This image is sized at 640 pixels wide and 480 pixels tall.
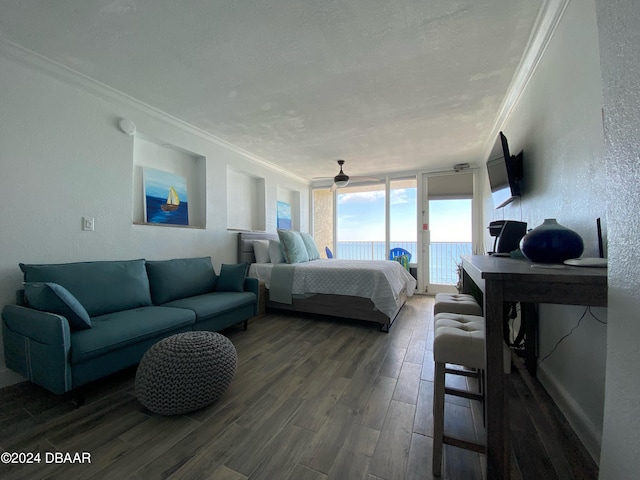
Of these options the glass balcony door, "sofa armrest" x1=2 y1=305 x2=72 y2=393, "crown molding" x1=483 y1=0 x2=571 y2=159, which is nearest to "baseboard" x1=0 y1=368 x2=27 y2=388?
"sofa armrest" x1=2 y1=305 x2=72 y2=393

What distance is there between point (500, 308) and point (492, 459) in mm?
544

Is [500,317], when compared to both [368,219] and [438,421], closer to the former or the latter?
[438,421]

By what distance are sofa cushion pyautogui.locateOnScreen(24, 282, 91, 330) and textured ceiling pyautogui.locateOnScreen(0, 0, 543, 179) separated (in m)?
1.73

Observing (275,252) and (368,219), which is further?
(368,219)

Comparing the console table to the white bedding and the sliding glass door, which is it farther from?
the sliding glass door

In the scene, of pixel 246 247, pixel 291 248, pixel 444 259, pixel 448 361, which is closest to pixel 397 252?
pixel 444 259

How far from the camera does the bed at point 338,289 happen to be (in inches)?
117

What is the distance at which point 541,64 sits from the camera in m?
1.90

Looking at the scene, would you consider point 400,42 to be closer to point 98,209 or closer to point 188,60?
point 188,60

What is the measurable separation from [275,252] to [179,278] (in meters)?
1.46

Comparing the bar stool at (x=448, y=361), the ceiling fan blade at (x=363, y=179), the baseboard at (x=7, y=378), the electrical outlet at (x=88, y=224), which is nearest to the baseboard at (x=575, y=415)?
the bar stool at (x=448, y=361)

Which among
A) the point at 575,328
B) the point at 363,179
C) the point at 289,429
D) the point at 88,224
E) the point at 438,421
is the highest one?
the point at 363,179

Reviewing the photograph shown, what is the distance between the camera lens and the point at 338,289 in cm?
320

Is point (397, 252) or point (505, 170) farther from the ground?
point (505, 170)
